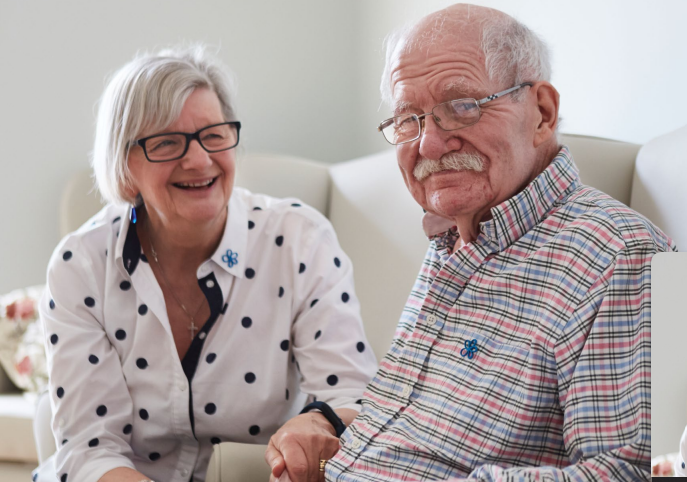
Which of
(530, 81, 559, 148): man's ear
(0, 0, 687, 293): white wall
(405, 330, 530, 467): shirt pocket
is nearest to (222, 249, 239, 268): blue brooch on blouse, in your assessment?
(405, 330, 530, 467): shirt pocket

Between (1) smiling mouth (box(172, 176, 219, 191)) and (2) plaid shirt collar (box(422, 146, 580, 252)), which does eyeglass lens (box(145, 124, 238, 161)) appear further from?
(2) plaid shirt collar (box(422, 146, 580, 252))

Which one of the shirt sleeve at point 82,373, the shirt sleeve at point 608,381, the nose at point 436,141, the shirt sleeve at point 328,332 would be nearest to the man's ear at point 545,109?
the nose at point 436,141

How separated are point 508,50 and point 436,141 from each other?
165mm

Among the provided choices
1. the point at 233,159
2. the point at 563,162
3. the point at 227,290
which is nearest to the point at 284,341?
the point at 227,290

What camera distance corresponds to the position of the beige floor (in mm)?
1989

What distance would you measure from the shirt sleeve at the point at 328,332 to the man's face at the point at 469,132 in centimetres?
44

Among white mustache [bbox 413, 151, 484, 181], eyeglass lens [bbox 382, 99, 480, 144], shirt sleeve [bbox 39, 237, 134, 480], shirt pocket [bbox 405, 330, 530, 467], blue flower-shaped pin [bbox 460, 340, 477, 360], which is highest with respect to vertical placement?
eyeglass lens [bbox 382, 99, 480, 144]

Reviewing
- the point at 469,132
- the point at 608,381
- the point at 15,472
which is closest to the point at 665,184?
the point at 469,132

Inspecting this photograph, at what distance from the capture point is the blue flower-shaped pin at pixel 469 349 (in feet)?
3.29

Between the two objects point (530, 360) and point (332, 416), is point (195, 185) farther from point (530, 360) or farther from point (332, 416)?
point (530, 360)

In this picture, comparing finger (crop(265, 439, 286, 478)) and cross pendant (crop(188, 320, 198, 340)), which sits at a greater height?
cross pendant (crop(188, 320, 198, 340))

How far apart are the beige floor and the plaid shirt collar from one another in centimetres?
158

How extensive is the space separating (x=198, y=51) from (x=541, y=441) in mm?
1100

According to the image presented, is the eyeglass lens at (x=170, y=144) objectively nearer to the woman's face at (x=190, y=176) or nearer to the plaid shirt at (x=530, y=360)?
the woman's face at (x=190, y=176)
